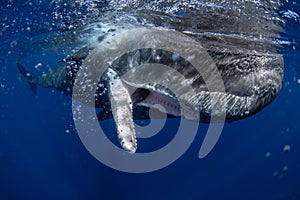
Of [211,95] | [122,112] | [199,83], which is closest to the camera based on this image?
[211,95]

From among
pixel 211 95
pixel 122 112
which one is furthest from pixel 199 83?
pixel 122 112

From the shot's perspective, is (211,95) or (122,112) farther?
(122,112)

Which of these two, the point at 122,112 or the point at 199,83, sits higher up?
the point at 199,83

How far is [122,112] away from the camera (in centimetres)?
418

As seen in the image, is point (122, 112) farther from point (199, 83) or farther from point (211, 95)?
point (211, 95)

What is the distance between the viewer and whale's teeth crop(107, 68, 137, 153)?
12.1 feet

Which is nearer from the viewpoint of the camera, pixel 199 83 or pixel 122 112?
pixel 199 83

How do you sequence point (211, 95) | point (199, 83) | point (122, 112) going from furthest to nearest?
point (122, 112), point (199, 83), point (211, 95)

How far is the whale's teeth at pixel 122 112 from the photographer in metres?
3.69

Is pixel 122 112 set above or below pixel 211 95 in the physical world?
below

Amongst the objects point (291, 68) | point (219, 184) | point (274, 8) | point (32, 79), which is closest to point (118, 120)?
point (274, 8)

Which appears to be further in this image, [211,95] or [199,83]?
[199,83]

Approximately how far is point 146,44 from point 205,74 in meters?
1.43

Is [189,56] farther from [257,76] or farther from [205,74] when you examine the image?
[257,76]
